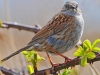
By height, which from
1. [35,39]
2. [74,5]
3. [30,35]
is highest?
[74,5]

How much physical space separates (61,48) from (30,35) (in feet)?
3.91

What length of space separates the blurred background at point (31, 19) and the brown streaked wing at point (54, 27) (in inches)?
12.2

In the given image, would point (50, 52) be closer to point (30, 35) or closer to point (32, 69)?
point (32, 69)

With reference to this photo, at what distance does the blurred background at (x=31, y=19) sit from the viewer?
8.97ft

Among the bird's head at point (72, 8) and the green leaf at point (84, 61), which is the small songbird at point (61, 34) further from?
the green leaf at point (84, 61)

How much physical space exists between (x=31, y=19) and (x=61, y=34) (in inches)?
58.7

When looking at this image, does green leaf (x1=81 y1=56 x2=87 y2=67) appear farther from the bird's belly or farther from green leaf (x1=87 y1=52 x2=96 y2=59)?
the bird's belly

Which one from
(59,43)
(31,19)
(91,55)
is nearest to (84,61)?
(91,55)

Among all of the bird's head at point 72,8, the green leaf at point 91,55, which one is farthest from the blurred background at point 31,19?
the green leaf at point 91,55

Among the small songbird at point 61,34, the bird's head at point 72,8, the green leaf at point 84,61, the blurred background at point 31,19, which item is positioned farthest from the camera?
the blurred background at point 31,19

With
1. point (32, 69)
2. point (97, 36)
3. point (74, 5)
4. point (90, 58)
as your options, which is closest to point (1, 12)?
point (97, 36)

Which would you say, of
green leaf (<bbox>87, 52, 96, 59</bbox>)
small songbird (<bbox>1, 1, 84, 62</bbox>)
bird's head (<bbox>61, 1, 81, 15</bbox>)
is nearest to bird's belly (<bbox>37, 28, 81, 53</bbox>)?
small songbird (<bbox>1, 1, 84, 62</bbox>)

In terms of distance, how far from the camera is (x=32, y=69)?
1.80 metres

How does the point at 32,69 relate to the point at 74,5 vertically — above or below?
below
